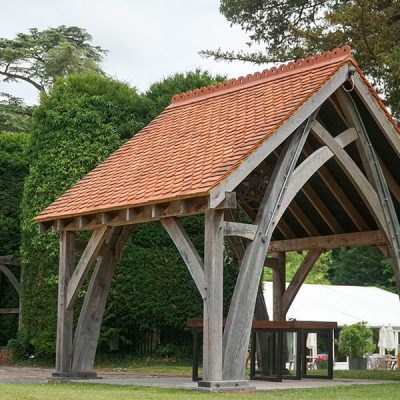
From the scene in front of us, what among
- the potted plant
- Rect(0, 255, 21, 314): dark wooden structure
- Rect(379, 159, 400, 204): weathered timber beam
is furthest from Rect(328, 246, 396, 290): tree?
Rect(379, 159, 400, 204): weathered timber beam

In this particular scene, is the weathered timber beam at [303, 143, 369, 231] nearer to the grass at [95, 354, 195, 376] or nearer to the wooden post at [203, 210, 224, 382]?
the wooden post at [203, 210, 224, 382]

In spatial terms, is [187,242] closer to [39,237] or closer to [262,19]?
[39,237]

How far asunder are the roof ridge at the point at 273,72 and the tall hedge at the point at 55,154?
526cm

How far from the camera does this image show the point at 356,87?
43.6ft

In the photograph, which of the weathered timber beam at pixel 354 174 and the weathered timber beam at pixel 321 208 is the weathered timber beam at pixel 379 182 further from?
the weathered timber beam at pixel 321 208

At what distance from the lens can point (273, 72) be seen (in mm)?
14469

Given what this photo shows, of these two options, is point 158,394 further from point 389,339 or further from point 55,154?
point 389,339

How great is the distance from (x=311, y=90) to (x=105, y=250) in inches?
172

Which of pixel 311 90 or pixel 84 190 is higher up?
pixel 311 90

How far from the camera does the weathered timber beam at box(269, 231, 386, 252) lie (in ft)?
51.4

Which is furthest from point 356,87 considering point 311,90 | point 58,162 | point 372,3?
point 58,162

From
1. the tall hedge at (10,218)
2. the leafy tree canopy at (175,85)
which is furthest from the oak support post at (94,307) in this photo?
the tall hedge at (10,218)

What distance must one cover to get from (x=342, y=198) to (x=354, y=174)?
7.48ft

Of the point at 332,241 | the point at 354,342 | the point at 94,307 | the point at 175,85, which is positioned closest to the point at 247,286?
the point at 94,307
